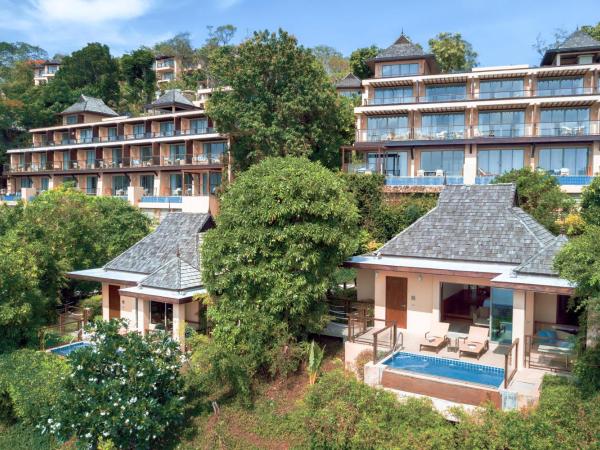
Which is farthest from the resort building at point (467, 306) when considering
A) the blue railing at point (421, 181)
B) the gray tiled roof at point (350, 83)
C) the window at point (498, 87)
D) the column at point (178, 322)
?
the gray tiled roof at point (350, 83)

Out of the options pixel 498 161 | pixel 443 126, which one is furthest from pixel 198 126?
pixel 498 161

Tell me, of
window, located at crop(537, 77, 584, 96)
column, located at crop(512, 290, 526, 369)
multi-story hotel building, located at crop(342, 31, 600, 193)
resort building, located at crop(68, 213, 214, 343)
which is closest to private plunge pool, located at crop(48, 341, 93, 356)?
resort building, located at crop(68, 213, 214, 343)

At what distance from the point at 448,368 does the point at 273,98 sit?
21685 millimetres

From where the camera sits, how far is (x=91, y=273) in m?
22.1

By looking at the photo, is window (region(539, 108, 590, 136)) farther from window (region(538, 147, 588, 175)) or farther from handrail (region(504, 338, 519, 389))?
handrail (region(504, 338, 519, 389))

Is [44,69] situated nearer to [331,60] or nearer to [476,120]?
[331,60]

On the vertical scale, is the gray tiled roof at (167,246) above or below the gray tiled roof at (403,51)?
below

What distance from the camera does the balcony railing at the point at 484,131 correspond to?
32594 millimetres

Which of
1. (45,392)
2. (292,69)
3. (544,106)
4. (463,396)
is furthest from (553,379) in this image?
(544,106)

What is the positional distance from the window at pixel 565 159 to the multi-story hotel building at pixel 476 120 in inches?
2.3

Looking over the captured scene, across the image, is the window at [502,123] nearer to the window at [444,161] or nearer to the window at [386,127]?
the window at [444,161]

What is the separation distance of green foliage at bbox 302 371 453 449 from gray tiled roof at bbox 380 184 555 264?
6.55 metres

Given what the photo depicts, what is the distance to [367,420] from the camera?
1128 cm

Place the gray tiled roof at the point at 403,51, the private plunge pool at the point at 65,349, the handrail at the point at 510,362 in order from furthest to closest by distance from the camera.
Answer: the gray tiled roof at the point at 403,51 < the private plunge pool at the point at 65,349 < the handrail at the point at 510,362
